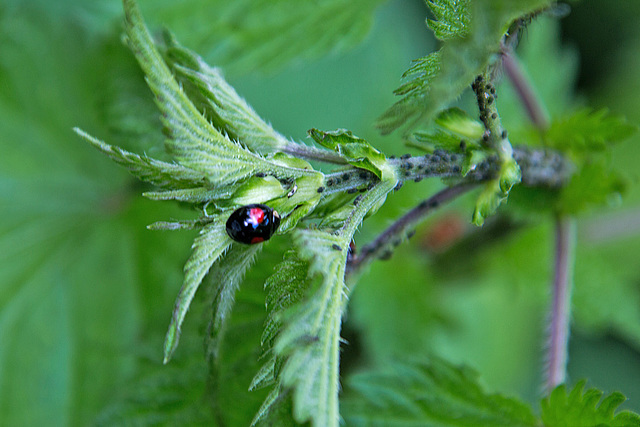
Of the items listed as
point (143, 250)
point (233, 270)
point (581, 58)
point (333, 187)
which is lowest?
point (233, 270)

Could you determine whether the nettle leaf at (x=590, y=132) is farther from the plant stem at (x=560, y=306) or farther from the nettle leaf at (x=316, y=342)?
the nettle leaf at (x=316, y=342)

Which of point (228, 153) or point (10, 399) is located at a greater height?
point (10, 399)

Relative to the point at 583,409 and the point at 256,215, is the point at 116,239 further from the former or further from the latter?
the point at 583,409

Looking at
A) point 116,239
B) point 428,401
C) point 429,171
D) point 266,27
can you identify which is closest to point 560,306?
point 428,401

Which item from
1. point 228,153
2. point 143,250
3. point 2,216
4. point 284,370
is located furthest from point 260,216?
point 2,216

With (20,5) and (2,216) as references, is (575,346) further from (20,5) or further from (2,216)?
(20,5)

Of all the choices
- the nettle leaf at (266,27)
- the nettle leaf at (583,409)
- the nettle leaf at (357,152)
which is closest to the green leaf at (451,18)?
the nettle leaf at (357,152)
